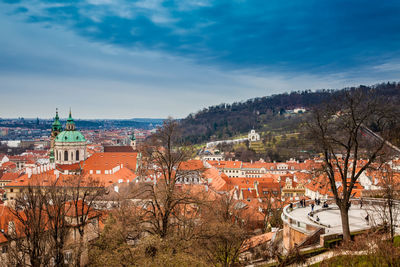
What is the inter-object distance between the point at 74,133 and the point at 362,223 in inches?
2962

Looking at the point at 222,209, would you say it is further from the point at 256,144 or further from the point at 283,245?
the point at 256,144

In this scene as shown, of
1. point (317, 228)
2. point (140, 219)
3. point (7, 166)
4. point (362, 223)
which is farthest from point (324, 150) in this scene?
point (7, 166)

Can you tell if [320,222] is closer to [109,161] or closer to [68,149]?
[109,161]

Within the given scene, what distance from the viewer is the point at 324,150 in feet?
61.6

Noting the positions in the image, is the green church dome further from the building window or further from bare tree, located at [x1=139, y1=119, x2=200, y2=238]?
bare tree, located at [x1=139, y1=119, x2=200, y2=238]

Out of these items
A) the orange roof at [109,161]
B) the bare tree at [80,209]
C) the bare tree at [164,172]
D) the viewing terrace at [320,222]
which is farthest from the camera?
the orange roof at [109,161]

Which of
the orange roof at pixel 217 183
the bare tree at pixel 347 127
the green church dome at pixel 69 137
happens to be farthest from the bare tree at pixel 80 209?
the green church dome at pixel 69 137

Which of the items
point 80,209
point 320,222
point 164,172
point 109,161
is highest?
point 164,172

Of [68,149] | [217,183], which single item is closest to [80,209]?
[217,183]

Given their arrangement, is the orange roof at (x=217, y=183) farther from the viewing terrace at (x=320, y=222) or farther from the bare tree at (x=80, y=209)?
the viewing terrace at (x=320, y=222)

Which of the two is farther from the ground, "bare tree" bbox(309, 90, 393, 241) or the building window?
"bare tree" bbox(309, 90, 393, 241)

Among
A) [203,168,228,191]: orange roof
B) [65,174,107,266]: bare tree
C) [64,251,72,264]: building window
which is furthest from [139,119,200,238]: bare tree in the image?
[203,168,228,191]: orange roof

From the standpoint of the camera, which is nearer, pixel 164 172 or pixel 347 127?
pixel 347 127

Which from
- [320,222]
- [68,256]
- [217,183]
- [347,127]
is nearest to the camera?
[347,127]
